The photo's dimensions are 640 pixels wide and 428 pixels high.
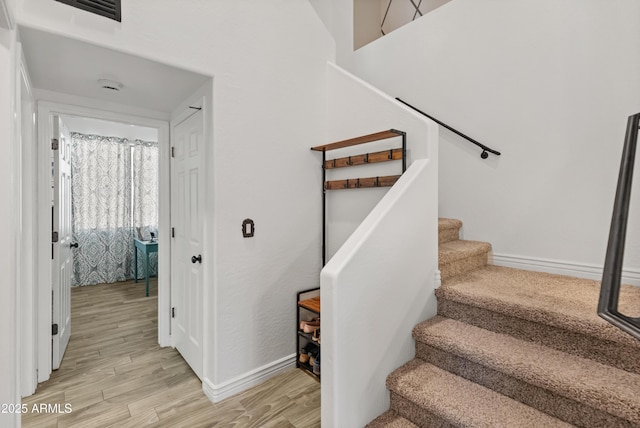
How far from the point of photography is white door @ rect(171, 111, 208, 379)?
238 cm

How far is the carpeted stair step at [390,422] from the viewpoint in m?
1.61

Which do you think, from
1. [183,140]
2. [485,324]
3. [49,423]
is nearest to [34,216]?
[183,140]

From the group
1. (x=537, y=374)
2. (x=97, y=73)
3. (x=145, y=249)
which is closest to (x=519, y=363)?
(x=537, y=374)

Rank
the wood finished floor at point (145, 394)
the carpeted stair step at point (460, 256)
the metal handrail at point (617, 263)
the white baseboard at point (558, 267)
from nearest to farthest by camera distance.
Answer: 1. the metal handrail at point (617, 263)
2. the wood finished floor at point (145, 394)
3. the white baseboard at point (558, 267)
4. the carpeted stair step at point (460, 256)

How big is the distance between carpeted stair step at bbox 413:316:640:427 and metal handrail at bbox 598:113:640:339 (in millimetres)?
687

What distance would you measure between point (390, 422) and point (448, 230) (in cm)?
161

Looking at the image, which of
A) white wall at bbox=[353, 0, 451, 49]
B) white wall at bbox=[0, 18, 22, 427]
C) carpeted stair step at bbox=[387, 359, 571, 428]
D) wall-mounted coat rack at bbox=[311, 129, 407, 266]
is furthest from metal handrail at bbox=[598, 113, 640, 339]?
white wall at bbox=[353, 0, 451, 49]

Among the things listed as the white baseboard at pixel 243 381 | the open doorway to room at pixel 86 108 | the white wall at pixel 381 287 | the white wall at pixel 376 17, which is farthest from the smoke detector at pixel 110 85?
the white wall at pixel 376 17

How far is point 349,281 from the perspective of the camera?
1.52m

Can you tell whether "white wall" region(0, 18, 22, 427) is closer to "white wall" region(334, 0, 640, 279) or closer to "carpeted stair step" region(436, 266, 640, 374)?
"carpeted stair step" region(436, 266, 640, 374)

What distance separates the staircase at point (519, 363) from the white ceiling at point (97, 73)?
85.6 inches

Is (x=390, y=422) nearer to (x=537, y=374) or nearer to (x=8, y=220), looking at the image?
(x=537, y=374)

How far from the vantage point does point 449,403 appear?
4.85ft

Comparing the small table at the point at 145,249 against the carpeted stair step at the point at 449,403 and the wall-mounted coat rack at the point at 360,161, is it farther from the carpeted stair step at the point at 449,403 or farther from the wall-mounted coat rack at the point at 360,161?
the carpeted stair step at the point at 449,403
